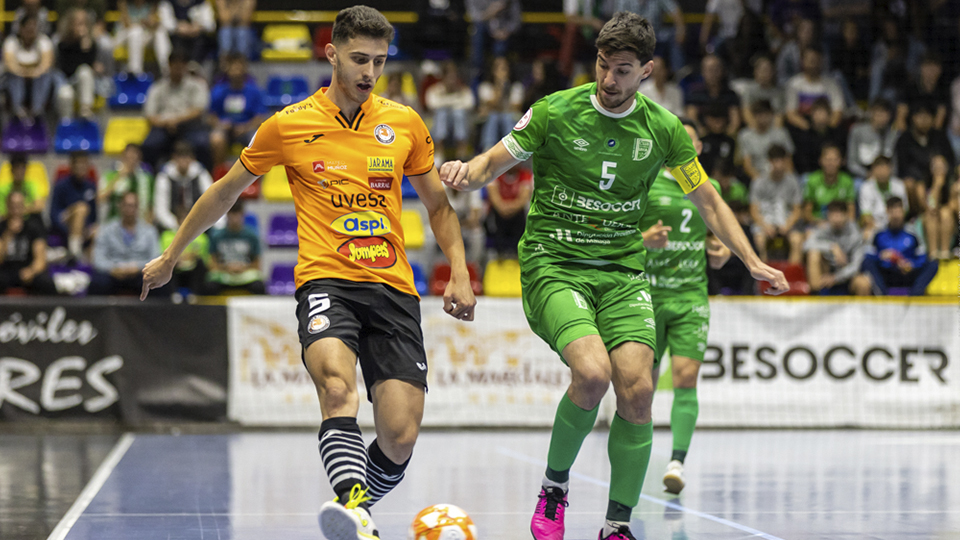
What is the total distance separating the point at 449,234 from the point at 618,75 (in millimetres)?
1127

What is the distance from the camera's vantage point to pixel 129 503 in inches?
262

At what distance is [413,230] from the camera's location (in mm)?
14523

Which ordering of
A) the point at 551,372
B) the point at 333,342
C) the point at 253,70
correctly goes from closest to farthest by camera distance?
the point at 333,342
the point at 551,372
the point at 253,70

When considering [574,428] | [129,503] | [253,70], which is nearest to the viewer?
[574,428]

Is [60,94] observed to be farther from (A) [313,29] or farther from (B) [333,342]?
(B) [333,342]

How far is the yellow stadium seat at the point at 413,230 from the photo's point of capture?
14391 mm

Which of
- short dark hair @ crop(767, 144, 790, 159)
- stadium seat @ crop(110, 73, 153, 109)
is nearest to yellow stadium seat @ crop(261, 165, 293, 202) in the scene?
stadium seat @ crop(110, 73, 153, 109)

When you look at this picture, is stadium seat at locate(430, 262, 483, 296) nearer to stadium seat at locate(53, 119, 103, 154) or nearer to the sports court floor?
the sports court floor

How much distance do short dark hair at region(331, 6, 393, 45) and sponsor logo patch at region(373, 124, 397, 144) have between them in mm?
408

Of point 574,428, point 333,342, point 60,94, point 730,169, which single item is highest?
point 60,94

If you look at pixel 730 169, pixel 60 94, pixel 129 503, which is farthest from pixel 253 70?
pixel 129 503

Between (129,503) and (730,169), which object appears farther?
(730,169)

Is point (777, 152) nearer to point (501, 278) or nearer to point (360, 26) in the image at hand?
point (501, 278)

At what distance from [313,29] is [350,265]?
13916 mm
